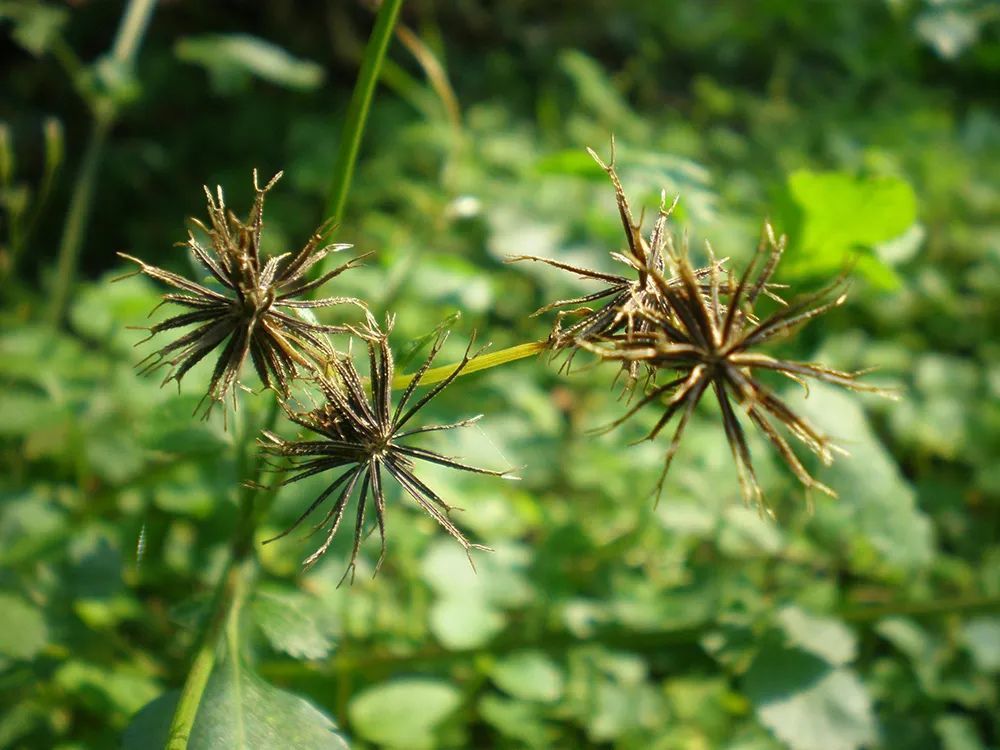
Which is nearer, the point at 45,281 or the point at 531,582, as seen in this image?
the point at 531,582

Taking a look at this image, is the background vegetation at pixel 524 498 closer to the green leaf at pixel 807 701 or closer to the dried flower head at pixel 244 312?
the green leaf at pixel 807 701

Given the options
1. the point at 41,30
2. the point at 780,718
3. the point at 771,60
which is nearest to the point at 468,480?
the point at 780,718

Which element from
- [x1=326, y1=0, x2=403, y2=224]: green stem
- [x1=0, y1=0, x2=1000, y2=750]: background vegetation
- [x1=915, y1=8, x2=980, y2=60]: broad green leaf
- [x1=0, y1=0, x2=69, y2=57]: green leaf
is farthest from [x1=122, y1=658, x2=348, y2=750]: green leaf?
[x1=0, y1=0, x2=69, y2=57]: green leaf

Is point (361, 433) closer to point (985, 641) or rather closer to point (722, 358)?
point (722, 358)

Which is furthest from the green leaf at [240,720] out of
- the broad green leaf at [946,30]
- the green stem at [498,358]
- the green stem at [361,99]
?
the broad green leaf at [946,30]

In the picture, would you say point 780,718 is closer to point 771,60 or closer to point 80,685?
point 80,685

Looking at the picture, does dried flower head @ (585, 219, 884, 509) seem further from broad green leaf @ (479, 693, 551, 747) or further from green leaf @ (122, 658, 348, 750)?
broad green leaf @ (479, 693, 551, 747)
